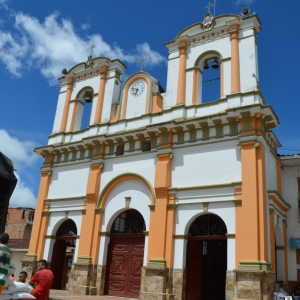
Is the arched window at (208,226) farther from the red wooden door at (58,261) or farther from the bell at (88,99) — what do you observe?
the bell at (88,99)

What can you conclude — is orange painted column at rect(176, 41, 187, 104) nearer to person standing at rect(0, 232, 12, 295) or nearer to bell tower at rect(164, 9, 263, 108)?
bell tower at rect(164, 9, 263, 108)

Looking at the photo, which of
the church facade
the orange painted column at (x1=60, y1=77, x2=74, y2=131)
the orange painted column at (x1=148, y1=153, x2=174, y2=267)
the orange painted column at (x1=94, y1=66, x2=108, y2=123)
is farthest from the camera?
the orange painted column at (x1=60, y1=77, x2=74, y2=131)

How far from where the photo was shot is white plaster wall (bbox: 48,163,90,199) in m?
19.3

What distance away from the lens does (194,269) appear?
15531mm

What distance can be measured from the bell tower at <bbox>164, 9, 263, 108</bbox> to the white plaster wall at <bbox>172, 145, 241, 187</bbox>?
2.19 metres

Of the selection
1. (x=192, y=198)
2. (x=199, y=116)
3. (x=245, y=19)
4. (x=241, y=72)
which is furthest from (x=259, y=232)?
(x=245, y=19)

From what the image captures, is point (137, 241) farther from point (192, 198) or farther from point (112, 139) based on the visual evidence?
point (112, 139)

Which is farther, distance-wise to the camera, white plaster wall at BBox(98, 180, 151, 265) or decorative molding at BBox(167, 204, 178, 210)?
white plaster wall at BBox(98, 180, 151, 265)

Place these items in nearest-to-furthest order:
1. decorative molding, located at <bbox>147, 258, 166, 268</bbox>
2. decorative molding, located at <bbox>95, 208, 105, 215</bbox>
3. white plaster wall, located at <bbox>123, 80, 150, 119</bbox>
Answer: decorative molding, located at <bbox>147, 258, 166, 268</bbox> → decorative molding, located at <bbox>95, 208, 105, 215</bbox> → white plaster wall, located at <bbox>123, 80, 150, 119</bbox>

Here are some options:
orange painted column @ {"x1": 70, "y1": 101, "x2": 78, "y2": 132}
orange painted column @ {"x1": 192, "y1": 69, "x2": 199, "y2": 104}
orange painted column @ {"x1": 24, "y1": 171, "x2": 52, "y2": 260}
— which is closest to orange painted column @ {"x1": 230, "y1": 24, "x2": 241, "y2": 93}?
orange painted column @ {"x1": 192, "y1": 69, "x2": 199, "y2": 104}

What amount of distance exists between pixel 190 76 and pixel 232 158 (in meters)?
5.01

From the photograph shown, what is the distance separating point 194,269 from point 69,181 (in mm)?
8326

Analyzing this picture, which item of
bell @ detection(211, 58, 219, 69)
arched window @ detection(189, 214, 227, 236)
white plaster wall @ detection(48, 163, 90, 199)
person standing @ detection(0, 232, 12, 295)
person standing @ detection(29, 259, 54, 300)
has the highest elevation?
bell @ detection(211, 58, 219, 69)

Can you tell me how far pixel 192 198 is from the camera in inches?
612
